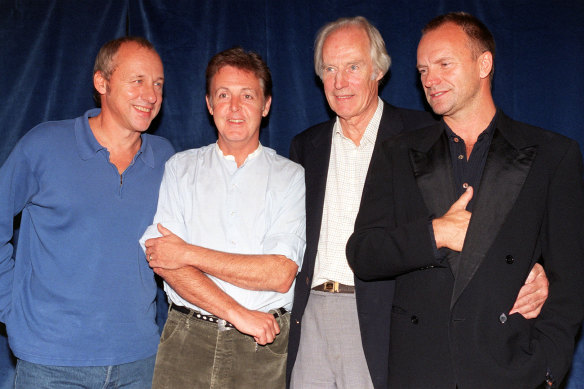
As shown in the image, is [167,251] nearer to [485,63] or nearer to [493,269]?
[493,269]

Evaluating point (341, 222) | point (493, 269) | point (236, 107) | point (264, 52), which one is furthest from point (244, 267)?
point (264, 52)

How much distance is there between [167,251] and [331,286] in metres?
0.74

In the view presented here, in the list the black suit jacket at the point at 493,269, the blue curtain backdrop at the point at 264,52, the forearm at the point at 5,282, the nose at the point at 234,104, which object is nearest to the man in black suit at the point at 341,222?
the black suit jacket at the point at 493,269

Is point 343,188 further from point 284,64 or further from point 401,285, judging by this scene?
point 284,64

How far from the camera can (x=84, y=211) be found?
249cm

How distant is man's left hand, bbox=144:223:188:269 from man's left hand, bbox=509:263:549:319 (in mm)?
1319

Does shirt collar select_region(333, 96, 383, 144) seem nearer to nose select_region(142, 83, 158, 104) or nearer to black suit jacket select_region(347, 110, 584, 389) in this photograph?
black suit jacket select_region(347, 110, 584, 389)

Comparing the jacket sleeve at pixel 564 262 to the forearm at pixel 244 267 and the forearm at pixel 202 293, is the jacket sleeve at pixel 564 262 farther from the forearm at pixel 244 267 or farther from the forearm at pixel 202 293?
the forearm at pixel 202 293

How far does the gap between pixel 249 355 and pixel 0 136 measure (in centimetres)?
249

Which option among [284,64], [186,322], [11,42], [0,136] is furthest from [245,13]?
[186,322]

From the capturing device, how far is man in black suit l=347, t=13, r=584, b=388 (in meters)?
1.96

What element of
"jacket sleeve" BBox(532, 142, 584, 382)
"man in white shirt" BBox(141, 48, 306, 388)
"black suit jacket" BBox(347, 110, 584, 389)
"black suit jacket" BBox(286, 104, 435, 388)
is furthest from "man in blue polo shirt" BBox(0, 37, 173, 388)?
"jacket sleeve" BBox(532, 142, 584, 382)

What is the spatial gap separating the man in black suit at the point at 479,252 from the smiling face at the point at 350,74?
490 mm

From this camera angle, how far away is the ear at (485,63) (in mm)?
2254
